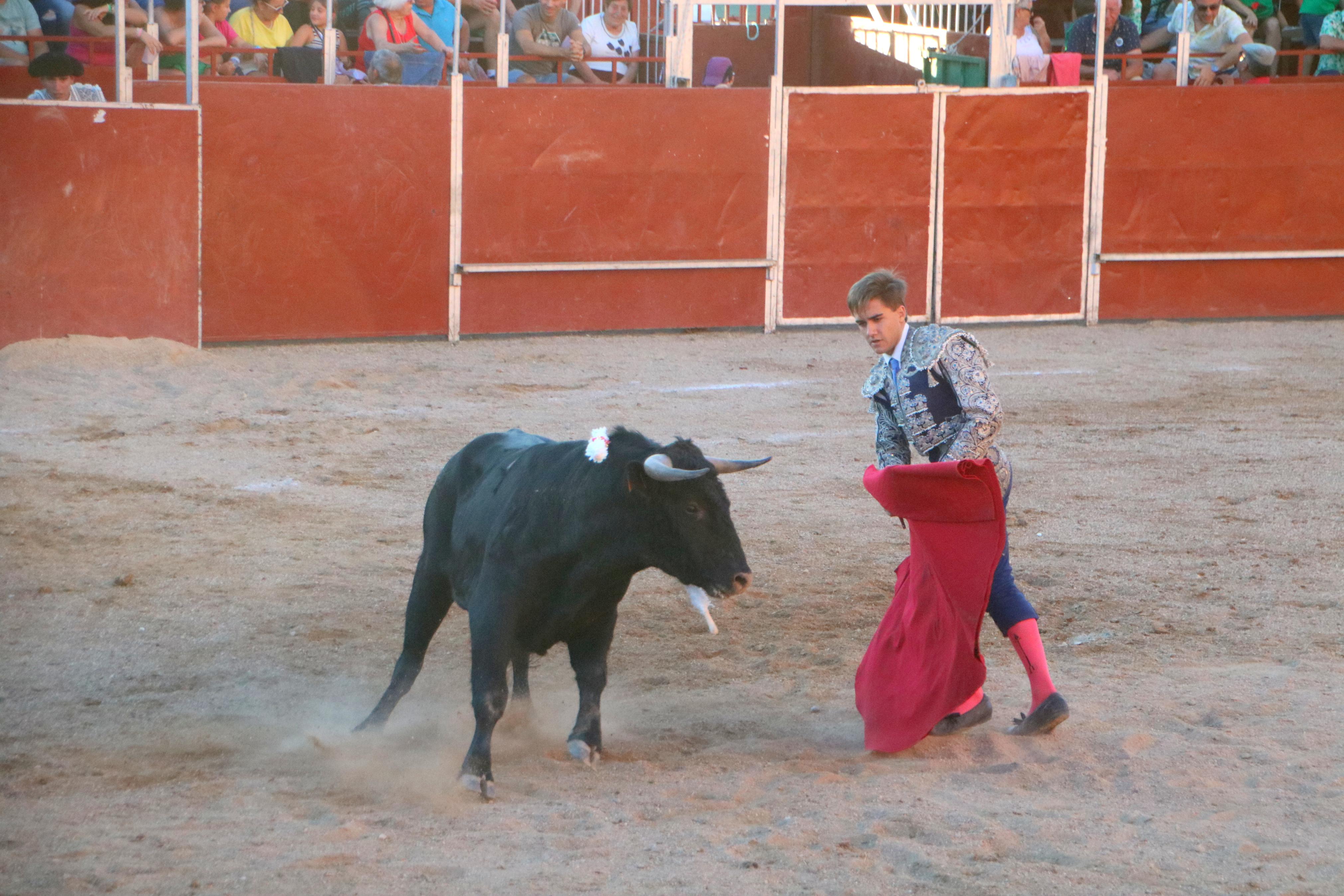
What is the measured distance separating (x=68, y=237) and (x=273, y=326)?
150 centimetres

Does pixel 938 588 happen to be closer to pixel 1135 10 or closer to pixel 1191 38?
pixel 1191 38

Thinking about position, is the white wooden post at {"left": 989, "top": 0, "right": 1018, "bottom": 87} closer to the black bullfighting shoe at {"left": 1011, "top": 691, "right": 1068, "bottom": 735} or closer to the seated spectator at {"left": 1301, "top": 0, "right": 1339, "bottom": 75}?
the seated spectator at {"left": 1301, "top": 0, "right": 1339, "bottom": 75}

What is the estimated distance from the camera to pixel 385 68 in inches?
436

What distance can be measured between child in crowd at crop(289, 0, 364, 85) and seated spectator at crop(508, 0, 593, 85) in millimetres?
1183

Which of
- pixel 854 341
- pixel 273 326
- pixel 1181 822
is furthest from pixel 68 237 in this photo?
pixel 1181 822

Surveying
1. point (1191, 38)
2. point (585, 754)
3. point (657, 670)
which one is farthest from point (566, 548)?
point (1191, 38)

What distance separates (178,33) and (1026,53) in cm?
650

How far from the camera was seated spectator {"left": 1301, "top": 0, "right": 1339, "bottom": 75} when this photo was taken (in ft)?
43.4

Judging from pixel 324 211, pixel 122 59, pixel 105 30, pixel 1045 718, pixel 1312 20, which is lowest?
pixel 1045 718

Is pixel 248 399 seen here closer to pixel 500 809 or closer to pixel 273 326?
pixel 273 326

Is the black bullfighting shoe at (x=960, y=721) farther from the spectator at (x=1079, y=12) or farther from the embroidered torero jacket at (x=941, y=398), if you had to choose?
the spectator at (x=1079, y=12)

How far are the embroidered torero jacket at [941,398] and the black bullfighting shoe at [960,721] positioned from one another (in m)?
0.64

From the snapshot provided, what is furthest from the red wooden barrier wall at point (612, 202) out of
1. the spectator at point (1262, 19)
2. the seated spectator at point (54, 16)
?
the spectator at point (1262, 19)

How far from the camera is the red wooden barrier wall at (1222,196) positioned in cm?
1245
